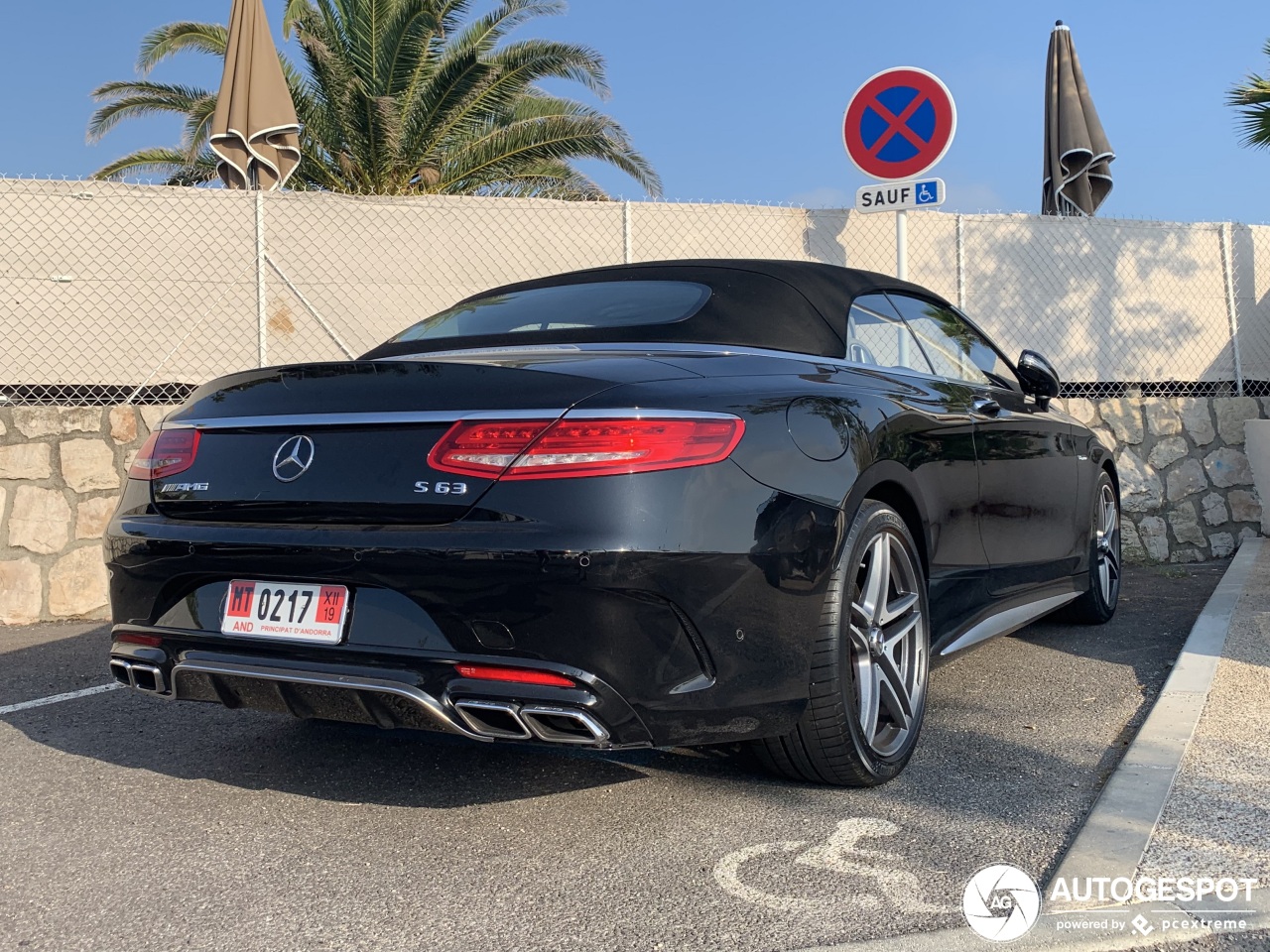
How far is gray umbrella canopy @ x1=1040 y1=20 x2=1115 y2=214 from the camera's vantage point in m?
11.1

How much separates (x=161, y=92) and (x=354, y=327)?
10510 millimetres

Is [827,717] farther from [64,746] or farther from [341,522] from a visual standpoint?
[64,746]

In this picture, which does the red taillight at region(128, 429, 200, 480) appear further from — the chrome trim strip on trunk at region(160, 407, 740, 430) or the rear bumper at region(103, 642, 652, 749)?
the rear bumper at region(103, 642, 652, 749)

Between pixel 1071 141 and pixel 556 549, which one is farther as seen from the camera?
pixel 1071 141

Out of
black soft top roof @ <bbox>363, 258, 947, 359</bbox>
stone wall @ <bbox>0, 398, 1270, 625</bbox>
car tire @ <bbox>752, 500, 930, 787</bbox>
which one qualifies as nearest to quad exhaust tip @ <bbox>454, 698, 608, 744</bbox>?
car tire @ <bbox>752, 500, 930, 787</bbox>

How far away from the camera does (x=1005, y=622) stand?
13.8 ft

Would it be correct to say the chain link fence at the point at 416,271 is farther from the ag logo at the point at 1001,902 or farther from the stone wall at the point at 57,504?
the ag logo at the point at 1001,902

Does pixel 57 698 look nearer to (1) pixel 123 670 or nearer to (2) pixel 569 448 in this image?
(1) pixel 123 670

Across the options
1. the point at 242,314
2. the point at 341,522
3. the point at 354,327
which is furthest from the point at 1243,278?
the point at 341,522

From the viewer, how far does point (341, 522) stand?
2.71 m

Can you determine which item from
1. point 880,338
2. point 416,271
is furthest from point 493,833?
point 416,271

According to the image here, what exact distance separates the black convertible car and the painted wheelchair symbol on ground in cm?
23

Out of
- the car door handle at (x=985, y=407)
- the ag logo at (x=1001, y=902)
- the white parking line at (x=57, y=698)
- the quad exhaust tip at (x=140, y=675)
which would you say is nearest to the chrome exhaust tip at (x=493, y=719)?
the quad exhaust tip at (x=140, y=675)

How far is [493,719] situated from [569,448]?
0.60m
